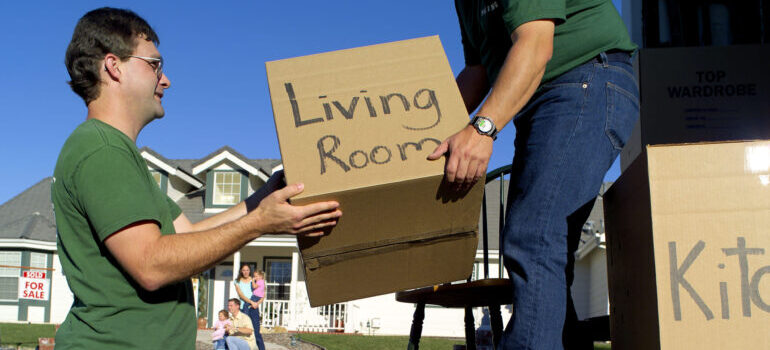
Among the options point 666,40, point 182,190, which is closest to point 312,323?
point 182,190

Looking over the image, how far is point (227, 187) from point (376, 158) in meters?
18.8

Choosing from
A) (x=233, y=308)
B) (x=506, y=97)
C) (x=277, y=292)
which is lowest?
(x=233, y=308)

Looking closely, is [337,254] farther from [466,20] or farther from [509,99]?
[466,20]

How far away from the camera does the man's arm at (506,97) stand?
1.74 m

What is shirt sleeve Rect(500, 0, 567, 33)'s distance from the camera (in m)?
1.81

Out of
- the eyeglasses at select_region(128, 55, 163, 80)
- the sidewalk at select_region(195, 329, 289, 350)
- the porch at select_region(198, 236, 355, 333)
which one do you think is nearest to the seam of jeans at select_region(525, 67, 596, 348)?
the eyeglasses at select_region(128, 55, 163, 80)

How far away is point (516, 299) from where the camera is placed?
1.75 m

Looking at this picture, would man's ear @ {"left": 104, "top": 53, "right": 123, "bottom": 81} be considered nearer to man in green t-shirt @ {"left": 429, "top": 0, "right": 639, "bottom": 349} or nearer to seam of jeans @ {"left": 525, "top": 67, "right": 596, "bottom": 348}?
man in green t-shirt @ {"left": 429, "top": 0, "right": 639, "bottom": 349}

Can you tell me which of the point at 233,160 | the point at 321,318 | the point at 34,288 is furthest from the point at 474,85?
the point at 233,160

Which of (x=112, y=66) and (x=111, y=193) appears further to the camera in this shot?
(x=112, y=66)

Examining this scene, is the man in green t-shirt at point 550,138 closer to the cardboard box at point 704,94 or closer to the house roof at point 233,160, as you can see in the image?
the cardboard box at point 704,94

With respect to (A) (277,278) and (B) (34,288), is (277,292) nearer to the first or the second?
(A) (277,278)

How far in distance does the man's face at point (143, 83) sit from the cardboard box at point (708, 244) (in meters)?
1.40

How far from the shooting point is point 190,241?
179 centimetres
